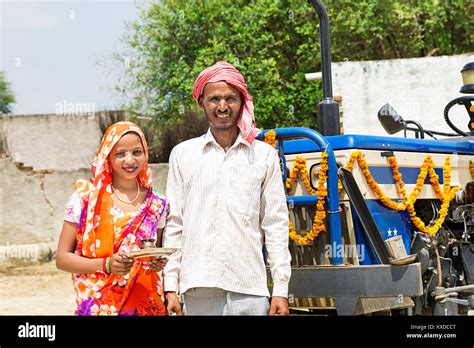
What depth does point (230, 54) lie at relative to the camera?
13.9 m

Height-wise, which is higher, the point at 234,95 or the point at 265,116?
the point at 265,116

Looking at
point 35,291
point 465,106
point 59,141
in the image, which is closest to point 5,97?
point 59,141

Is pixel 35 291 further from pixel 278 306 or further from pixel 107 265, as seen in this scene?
pixel 278 306

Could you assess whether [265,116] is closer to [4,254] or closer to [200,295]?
[4,254]

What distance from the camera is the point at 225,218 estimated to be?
125 inches

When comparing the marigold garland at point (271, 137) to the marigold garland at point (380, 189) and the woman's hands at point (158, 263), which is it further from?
the woman's hands at point (158, 263)

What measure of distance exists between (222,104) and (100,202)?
0.67 metres

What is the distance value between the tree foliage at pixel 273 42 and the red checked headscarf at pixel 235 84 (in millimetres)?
10528

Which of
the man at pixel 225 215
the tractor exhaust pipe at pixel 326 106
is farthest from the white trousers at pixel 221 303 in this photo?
the tractor exhaust pipe at pixel 326 106

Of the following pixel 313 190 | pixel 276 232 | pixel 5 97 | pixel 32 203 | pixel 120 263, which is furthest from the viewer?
pixel 5 97

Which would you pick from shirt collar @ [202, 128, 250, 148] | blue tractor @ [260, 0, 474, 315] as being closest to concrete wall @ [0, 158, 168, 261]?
blue tractor @ [260, 0, 474, 315]

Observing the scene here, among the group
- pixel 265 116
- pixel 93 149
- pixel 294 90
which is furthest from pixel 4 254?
pixel 294 90

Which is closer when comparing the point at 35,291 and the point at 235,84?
the point at 235,84

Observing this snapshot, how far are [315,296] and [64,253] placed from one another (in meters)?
1.56
